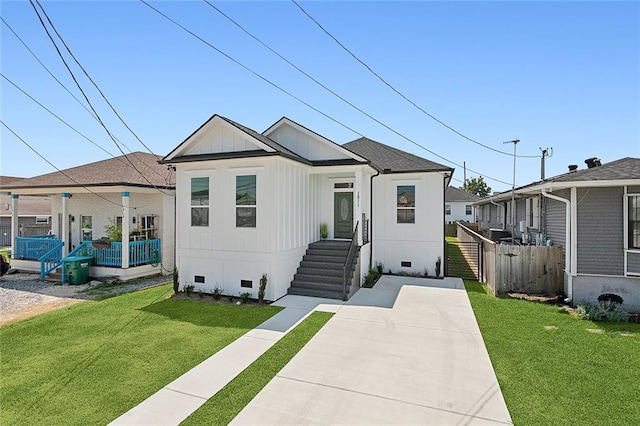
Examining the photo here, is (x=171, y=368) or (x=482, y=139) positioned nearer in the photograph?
(x=171, y=368)

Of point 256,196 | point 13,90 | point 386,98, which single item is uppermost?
point 386,98

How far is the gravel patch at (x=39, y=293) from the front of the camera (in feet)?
28.1

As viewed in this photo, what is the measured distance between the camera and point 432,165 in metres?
12.9

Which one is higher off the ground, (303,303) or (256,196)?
(256,196)

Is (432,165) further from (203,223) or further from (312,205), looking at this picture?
(203,223)

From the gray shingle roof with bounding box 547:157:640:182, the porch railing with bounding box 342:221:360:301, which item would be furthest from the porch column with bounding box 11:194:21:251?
the gray shingle roof with bounding box 547:157:640:182

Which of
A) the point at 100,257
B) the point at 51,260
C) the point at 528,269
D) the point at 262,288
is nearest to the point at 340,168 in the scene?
Answer: the point at 262,288

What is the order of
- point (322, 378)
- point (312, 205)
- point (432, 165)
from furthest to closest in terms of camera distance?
point (432, 165)
point (312, 205)
point (322, 378)

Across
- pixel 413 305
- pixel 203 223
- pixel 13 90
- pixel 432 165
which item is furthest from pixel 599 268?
pixel 13 90

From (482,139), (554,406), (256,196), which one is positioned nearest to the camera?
(554,406)

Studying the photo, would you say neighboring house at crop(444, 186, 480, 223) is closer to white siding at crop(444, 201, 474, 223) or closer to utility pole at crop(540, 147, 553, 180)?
white siding at crop(444, 201, 474, 223)

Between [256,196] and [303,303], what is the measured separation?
11.1 feet

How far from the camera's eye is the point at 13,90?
9633mm

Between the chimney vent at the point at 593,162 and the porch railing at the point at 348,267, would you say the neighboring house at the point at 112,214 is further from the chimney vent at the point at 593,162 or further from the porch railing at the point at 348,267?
the chimney vent at the point at 593,162
